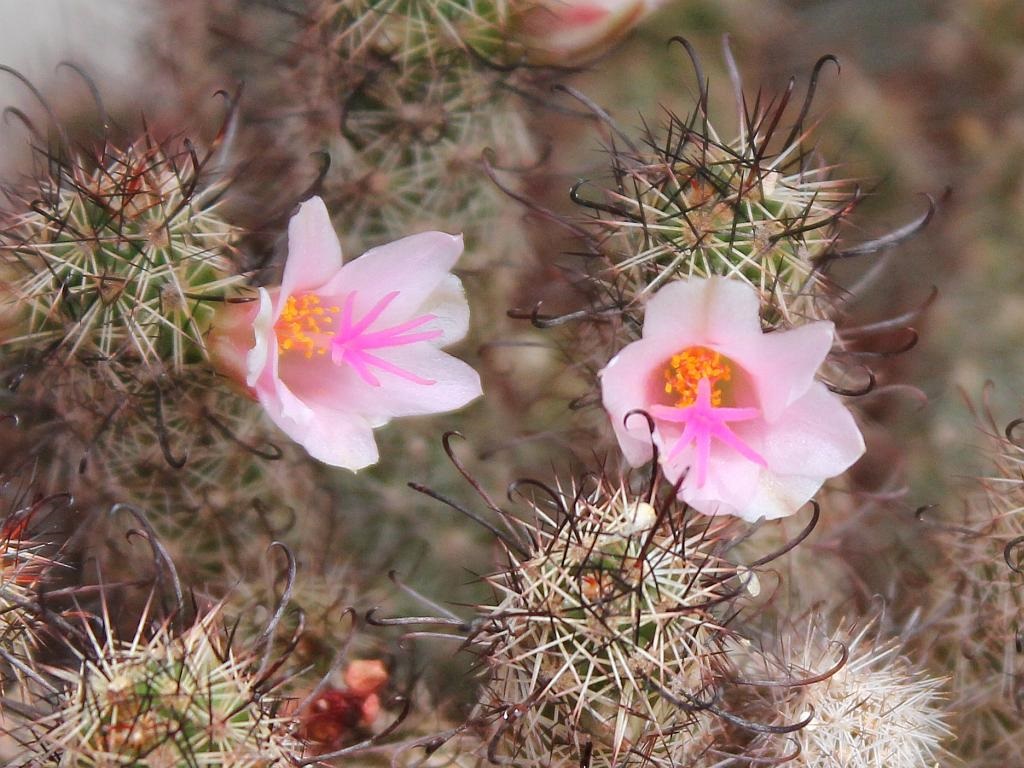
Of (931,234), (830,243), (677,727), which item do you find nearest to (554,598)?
(677,727)

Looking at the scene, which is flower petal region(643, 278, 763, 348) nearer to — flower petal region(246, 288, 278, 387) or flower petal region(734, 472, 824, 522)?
flower petal region(734, 472, 824, 522)

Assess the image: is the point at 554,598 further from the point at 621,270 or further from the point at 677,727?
the point at 621,270

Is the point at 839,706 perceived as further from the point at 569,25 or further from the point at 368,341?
the point at 569,25

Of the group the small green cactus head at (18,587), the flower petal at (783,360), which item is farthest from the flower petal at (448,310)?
the small green cactus head at (18,587)

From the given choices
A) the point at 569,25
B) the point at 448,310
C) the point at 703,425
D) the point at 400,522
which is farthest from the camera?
the point at 400,522

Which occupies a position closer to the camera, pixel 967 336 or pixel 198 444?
pixel 198 444

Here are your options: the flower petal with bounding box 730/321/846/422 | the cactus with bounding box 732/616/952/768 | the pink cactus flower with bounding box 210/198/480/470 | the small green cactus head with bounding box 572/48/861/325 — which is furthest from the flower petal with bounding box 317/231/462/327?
the cactus with bounding box 732/616/952/768

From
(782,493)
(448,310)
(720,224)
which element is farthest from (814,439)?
(448,310)
